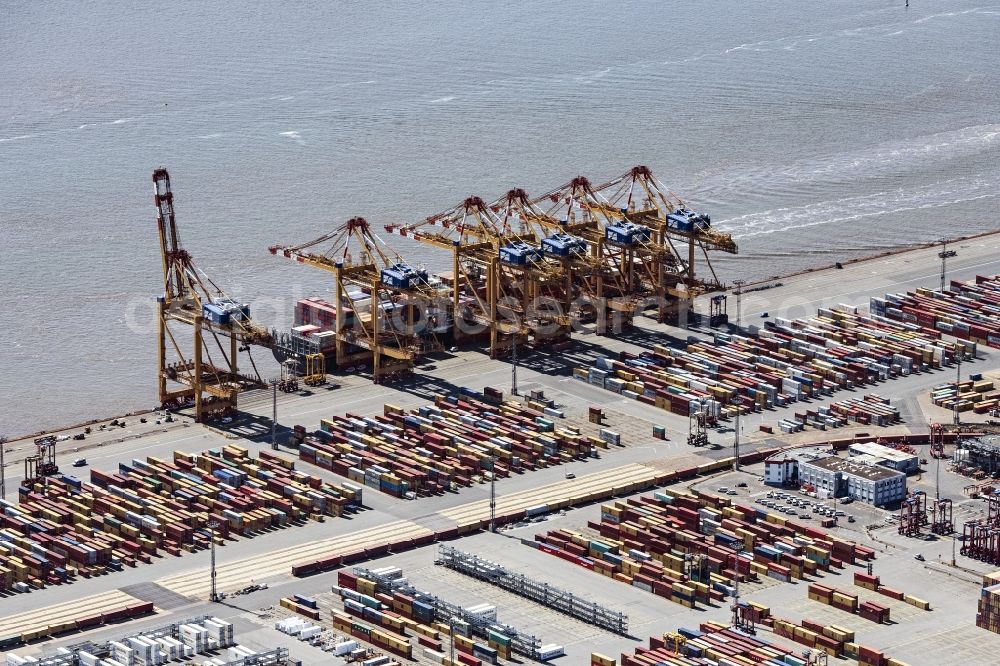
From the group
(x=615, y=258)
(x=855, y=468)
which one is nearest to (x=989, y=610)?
(x=855, y=468)

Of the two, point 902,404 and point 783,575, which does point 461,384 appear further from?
point 783,575

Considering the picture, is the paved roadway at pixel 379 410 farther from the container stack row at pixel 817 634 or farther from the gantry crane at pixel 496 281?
the container stack row at pixel 817 634

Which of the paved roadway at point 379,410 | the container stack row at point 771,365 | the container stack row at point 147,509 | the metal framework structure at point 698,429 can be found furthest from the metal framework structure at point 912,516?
the container stack row at point 147,509

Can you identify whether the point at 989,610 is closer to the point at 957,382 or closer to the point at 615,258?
the point at 957,382

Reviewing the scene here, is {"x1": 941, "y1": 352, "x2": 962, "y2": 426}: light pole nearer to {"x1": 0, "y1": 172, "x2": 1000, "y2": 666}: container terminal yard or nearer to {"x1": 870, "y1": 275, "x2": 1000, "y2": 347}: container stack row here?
{"x1": 0, "y1": 172, "x2": 1000, "y2": 666}: container terminal yard

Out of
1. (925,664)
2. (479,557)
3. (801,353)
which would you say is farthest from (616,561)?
(801,353)

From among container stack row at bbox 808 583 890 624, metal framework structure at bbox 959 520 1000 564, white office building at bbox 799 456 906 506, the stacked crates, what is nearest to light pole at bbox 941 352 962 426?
white office building at bbox 799 456 906 506
